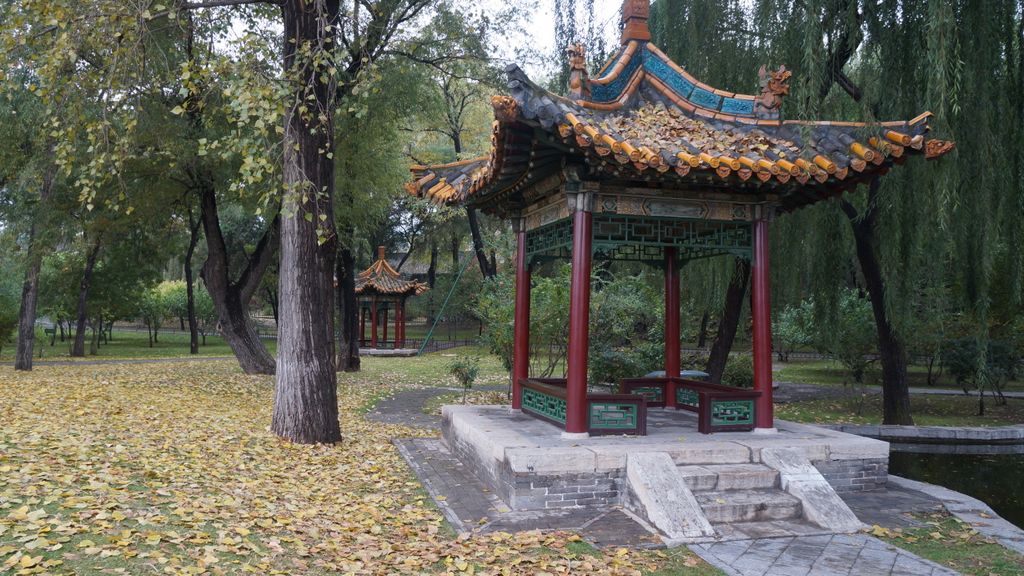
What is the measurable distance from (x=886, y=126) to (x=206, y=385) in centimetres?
1254

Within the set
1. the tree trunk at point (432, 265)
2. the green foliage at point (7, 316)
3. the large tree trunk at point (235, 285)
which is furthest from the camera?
the tree trunk at point (432, 265)

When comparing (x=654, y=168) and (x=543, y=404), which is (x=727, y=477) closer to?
(x=543, y=404)

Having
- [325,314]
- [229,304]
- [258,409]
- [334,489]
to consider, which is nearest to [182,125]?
[229,304]

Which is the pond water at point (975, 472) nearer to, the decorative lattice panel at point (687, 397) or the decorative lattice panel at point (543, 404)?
the decorative lattice panel at point (687, 397)

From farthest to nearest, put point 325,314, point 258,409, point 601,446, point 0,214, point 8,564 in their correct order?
1. point 0,214
2. point 258,409
3. point 325,314
4. point 601,446
5. point 8,564

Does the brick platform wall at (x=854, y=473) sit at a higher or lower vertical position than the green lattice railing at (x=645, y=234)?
lower

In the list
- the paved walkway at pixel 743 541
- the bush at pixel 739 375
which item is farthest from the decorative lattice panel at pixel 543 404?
the bush at pixel 739 375

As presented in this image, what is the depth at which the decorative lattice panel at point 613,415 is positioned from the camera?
662 centimetres

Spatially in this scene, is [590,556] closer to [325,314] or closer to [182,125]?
[325,314]

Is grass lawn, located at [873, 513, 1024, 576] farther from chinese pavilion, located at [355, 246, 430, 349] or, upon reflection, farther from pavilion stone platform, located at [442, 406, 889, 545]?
chinese pavilion, located at [355, 246, 430, 349]

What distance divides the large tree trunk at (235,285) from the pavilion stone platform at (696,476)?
1074cm

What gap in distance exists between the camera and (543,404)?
24.9 ft

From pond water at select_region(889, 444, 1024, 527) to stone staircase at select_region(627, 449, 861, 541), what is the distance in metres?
2.53

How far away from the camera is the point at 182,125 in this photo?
1312 centimetres
